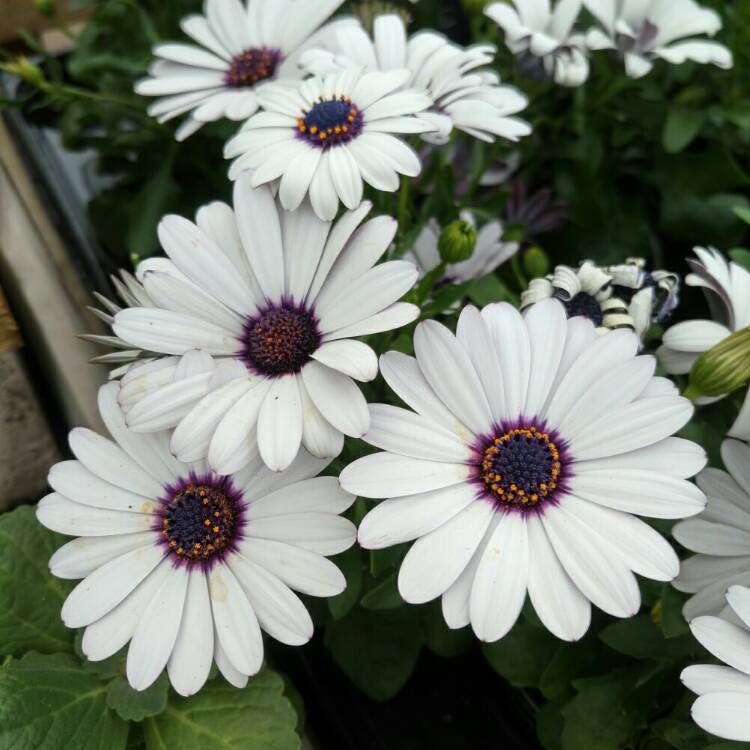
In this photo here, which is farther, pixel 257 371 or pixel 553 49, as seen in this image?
pixel 553 49

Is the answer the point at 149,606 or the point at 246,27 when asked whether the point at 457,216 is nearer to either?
the point at 246,27

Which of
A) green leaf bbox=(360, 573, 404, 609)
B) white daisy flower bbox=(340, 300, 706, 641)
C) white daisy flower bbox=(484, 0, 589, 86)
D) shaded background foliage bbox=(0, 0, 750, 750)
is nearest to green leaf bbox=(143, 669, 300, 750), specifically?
shaded background foliage bbox=(0, 0, 750, 750)

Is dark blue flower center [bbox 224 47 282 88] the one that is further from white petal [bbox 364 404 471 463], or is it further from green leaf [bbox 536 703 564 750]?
green leaf [bbox 536 703 564 750]

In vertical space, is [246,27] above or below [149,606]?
above

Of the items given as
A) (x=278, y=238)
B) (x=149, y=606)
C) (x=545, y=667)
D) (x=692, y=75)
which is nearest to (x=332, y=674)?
(x=545, y=667)

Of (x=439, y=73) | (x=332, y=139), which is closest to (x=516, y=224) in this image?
(x=439, y=73)

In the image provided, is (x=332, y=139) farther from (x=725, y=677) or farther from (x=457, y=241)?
(x=725, y=677)

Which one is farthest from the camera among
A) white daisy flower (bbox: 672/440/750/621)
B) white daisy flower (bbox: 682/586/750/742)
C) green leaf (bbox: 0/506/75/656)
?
green leaf (bbox: 0/506/75/656)
